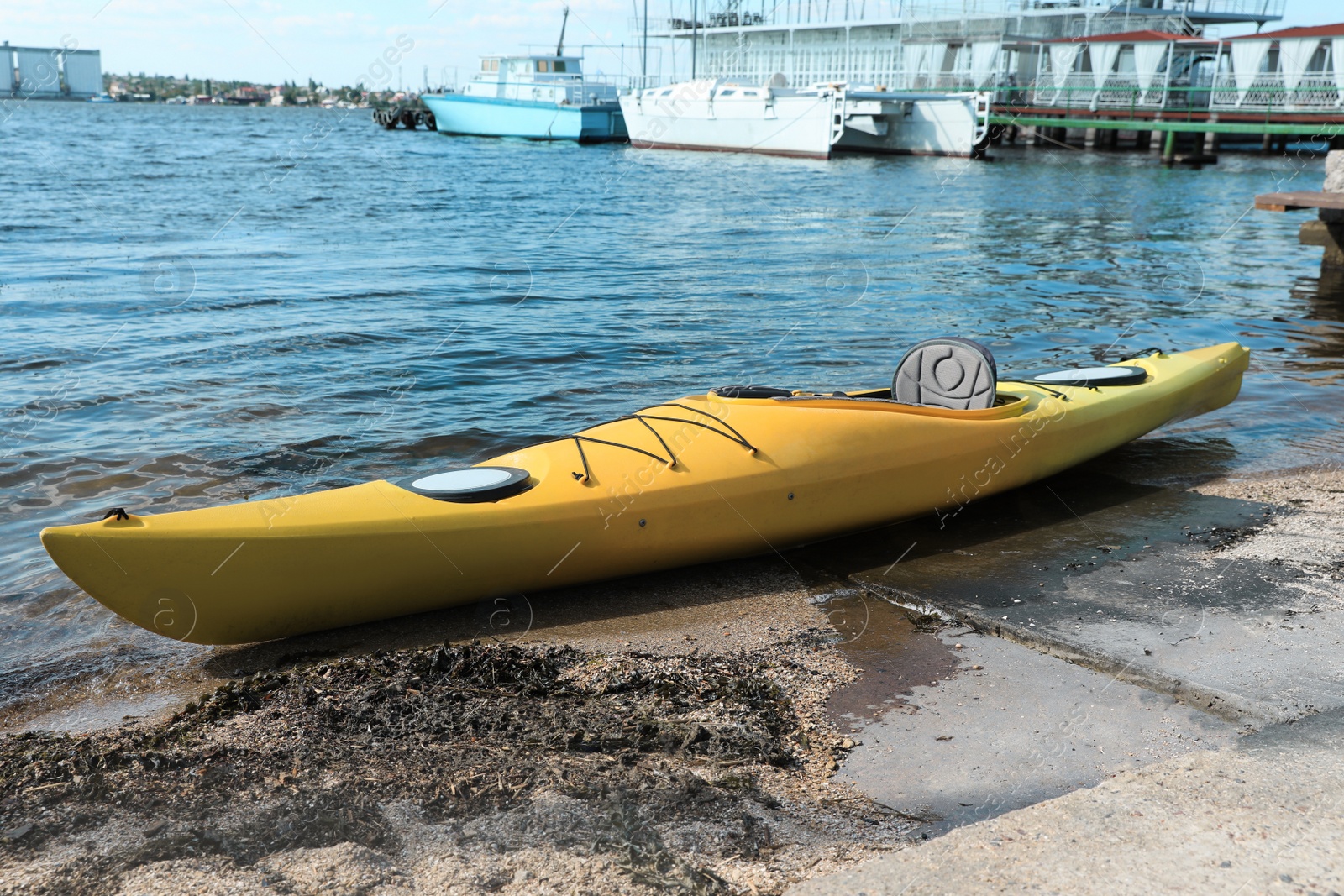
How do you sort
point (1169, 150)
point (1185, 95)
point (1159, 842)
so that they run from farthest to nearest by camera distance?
point (1185, 95) → point (1169, 150) → point (1159, 842)

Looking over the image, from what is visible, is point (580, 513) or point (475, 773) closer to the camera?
point (475, 773)

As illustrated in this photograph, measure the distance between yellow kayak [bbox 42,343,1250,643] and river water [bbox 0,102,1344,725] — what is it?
469 mm

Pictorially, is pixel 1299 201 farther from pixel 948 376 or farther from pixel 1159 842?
pixel 1159 842

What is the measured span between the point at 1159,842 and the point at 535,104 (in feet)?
131

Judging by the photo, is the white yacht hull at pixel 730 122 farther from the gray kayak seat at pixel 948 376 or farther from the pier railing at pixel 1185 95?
the gray kayak seat at pixel 948 376

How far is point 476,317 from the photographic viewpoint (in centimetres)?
900

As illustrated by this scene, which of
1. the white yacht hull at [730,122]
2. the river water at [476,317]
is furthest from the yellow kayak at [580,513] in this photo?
the white yacht hull at [730,122]

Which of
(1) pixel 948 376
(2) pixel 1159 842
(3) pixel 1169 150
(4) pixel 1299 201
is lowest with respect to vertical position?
(2) pixel 1159 842

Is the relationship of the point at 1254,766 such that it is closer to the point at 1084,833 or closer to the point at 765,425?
the point at 1084,833

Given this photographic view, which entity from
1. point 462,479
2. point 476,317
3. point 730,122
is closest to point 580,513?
point 462,479

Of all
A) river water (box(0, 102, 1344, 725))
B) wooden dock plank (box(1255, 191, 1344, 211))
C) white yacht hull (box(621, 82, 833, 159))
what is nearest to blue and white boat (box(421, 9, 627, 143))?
white yacht hull (box(621, 82, 833, 159))

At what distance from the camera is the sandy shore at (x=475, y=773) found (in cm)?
214

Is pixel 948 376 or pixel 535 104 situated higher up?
pixel 535 104

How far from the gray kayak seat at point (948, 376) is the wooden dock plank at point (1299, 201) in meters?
6.85
